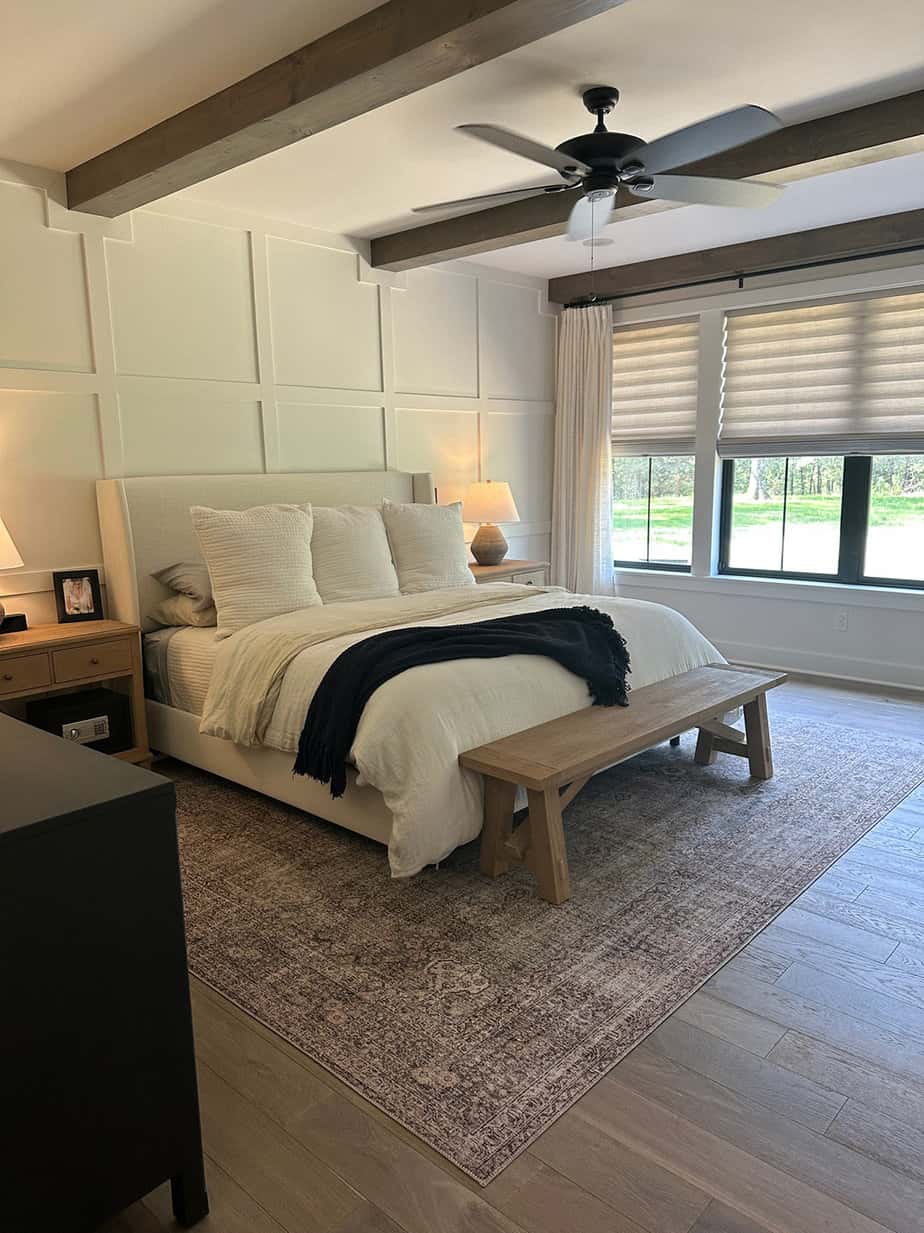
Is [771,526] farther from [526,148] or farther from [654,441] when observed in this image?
[526,148]

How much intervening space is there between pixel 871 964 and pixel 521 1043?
3.35ft

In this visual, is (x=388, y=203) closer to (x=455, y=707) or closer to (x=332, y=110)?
(x=332, y=110)

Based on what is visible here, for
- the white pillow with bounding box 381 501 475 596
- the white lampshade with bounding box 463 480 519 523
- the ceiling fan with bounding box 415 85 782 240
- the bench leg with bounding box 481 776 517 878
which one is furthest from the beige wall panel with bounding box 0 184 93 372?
the bench leg with bounding box 481 776 517 878

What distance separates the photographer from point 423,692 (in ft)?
9.43

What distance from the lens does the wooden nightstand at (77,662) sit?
348 cm

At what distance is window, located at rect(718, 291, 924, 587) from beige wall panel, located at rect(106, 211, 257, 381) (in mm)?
3179

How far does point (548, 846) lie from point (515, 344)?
440 cm

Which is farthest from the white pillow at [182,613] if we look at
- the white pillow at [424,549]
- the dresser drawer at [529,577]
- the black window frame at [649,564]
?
the black window frame at [649,564]

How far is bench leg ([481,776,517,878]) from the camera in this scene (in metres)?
2.82

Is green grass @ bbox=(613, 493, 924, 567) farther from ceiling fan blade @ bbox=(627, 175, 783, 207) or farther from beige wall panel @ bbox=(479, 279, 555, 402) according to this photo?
ceiling fan blade @ bbox=(627, 175, 783, 207)

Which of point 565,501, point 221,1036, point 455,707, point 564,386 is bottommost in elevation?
point 221,1036

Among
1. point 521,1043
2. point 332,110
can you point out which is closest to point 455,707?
point 521,1043

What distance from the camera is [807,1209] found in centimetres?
160

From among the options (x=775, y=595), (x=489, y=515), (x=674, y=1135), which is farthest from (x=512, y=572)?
(x=674, y=1135)
